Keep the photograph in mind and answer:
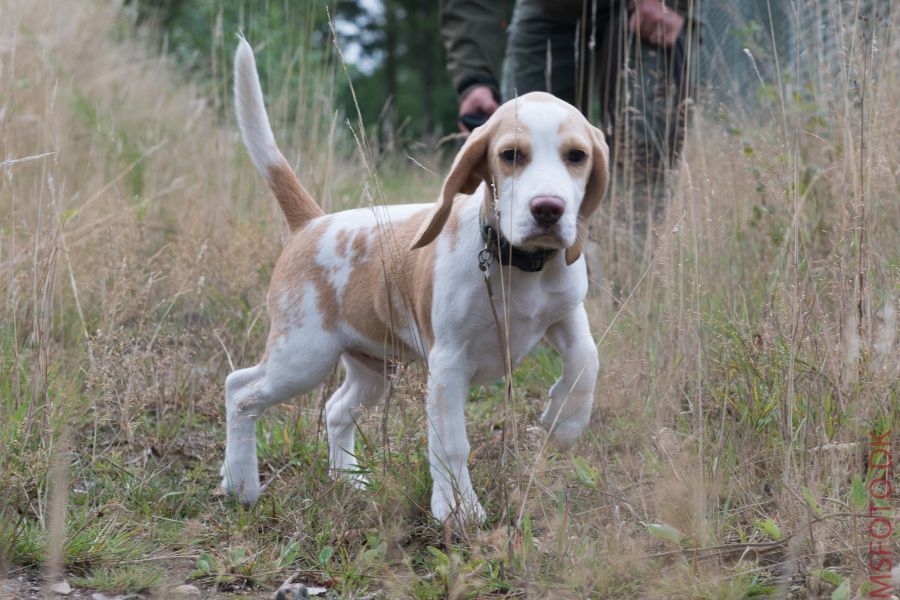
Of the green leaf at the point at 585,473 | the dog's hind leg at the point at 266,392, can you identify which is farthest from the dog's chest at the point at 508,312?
the dog's hind leg at the point at 266,392

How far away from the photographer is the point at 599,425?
9.96 ft

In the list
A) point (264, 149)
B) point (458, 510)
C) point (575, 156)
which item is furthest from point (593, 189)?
point (264, 149)

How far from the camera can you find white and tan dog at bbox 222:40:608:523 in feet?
7.76

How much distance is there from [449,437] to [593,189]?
78cm

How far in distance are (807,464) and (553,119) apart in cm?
107

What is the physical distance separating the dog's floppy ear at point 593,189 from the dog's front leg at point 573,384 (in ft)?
0.84

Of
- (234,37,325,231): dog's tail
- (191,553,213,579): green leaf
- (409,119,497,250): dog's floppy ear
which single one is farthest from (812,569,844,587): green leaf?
(234,37,325,231): dog's tail

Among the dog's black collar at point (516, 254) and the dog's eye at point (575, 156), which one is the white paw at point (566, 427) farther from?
the dog's eye at point (575, 156)

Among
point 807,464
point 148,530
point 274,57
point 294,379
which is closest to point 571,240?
point 807,464

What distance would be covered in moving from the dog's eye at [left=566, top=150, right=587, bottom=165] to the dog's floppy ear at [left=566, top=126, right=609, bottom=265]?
0.20ft

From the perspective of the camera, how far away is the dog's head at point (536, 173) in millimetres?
2256

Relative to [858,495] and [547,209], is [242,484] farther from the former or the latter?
[858,495]

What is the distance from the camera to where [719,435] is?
95.3 inches

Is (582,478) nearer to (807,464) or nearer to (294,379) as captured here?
(807,464)
